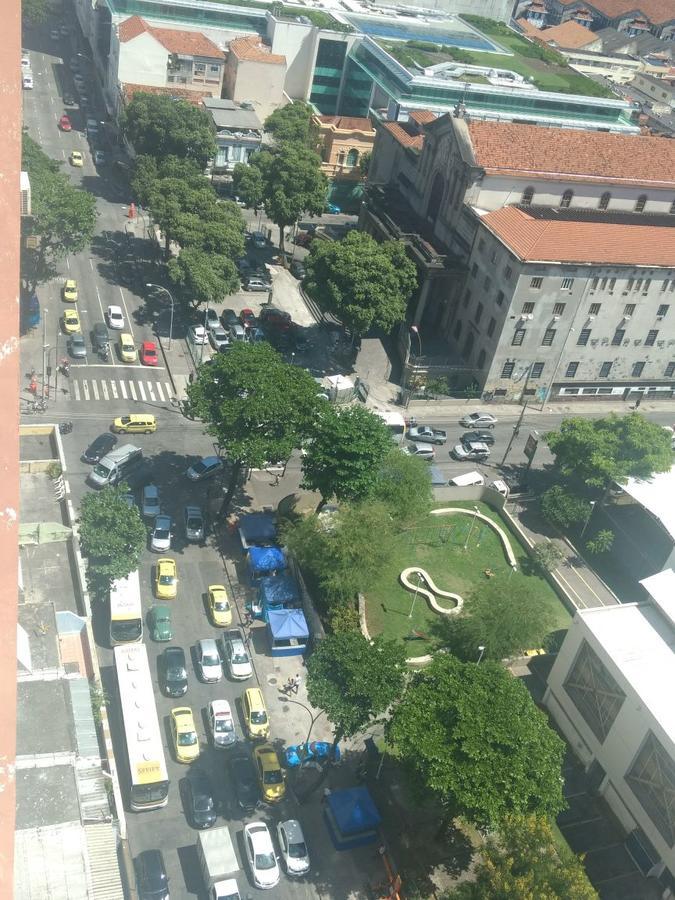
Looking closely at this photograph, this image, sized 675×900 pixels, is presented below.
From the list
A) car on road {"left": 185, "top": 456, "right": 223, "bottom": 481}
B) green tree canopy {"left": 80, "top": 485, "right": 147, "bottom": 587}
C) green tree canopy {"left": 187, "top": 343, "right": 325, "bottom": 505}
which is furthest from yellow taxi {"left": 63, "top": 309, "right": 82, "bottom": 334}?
green tree canopy {"left": 80, "top": 485, "right": 147, "bottom": 587}

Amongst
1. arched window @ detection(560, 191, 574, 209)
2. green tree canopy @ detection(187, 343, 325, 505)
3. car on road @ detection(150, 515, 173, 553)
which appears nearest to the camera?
green tree canopy @ detection(187, 343, 325, 505)

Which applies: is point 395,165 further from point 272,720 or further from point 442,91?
point 272,720

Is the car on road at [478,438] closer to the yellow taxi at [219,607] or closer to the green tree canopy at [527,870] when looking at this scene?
the yellow taxi at [219,607]

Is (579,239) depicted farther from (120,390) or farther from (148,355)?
(120,390)

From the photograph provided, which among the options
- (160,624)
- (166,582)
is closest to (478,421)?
(166,582)

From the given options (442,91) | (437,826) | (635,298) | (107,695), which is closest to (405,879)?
(437,826)

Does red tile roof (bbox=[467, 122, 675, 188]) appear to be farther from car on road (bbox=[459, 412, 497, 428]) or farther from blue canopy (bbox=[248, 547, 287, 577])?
blue canopy (bbox=[248, 547, 287, 577])
